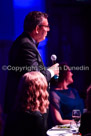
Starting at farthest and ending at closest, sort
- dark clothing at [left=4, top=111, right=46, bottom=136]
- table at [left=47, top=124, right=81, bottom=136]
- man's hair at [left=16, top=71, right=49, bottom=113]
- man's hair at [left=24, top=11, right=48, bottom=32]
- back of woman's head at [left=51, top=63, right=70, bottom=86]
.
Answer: back of woman's head at [left=51, top=63, right=70, bottom=86]
man's hair at [left=24, top=11, right=48, bottom=32]
table at [left=47, top=124, right=81, bottom=136]
man's hair at [left=16, top=71, right=49, bottom=113]
dark clothing at [left=4, top=111, right=46, bottom=136]

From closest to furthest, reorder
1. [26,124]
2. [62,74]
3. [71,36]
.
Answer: [26,124] → [62,74] → [71,36]

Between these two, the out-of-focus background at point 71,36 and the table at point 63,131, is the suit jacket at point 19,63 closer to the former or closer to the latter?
the table at point 63,131

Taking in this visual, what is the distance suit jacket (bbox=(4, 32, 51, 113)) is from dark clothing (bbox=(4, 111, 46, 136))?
0.55 metres

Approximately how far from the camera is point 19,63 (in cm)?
276

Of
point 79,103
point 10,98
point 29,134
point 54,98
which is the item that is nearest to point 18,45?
point 10,98

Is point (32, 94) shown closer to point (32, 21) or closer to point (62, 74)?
point (32, 21)

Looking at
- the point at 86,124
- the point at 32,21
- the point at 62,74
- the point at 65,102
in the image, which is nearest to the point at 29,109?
the point at 86,124

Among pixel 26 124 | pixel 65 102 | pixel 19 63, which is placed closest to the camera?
pixel 26 124

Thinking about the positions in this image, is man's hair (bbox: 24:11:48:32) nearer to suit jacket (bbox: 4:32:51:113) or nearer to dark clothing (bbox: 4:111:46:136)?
suit jacket (bbox: 4:32:51:113)

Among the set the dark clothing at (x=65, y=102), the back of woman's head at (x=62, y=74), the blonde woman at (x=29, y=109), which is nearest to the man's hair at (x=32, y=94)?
the blonde woman at (x=29, y=109)

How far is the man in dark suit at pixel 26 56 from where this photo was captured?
2.75 metres

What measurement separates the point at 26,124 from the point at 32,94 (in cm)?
25

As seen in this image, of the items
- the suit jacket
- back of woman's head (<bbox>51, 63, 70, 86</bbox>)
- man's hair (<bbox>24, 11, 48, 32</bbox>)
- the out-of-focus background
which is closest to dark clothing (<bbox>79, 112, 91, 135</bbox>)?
the suit jacket

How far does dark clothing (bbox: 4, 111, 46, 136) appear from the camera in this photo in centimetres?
215
